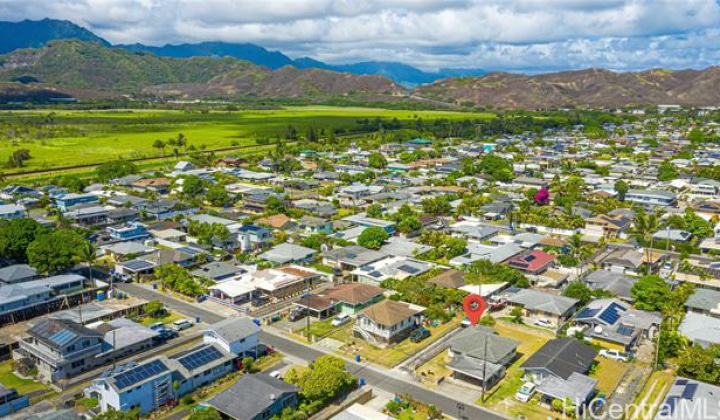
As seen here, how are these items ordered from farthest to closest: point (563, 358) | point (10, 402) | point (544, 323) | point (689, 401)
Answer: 1. point (544, 323)
2. point (563, 358)
3. point (10, 402)
4. point (689, 401)

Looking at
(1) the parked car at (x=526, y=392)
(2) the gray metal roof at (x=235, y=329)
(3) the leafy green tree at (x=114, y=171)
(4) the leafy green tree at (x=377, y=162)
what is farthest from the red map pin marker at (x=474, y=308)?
(3) the leafy green tree at (x=114, y=171)

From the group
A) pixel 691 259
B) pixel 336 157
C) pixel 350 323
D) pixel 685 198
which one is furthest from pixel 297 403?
pixel 336 157

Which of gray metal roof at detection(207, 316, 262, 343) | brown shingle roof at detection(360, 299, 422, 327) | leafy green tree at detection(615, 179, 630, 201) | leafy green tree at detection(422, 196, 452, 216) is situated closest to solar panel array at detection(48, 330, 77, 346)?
gray metal roof at detection(207, 316, 262, 343)

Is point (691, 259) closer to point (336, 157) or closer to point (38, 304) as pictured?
point (38, 304)

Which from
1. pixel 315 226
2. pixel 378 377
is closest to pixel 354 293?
pixel 378 377

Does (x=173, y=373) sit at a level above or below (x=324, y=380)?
below

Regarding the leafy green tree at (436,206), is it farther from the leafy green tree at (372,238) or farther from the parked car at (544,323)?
the parked car at (544,323)

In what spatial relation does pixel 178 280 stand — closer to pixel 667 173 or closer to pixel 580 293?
pixel 580 293
